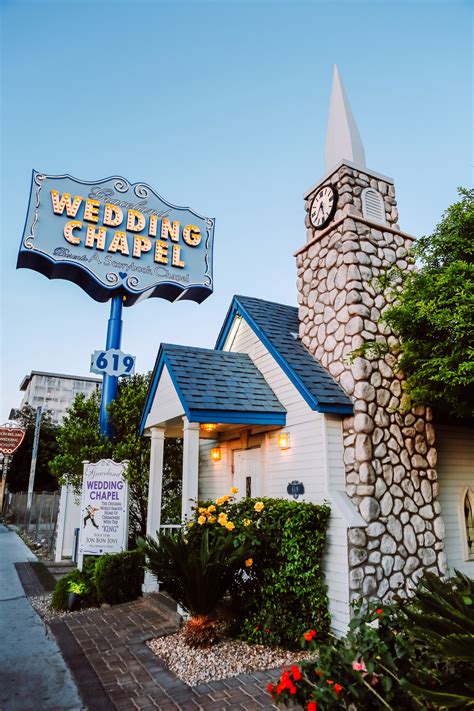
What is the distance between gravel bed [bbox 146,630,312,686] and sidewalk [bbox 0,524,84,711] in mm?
1079

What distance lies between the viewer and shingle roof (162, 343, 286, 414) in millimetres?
6965

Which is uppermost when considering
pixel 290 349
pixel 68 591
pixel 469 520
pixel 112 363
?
pixel 112 363

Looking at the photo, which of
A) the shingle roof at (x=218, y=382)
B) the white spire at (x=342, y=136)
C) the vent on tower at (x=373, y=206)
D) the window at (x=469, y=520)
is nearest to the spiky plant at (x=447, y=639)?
the shingle roof at (x=218, y=382)

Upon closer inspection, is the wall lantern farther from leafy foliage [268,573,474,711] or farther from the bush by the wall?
leafy foliage [268,573,474,711]

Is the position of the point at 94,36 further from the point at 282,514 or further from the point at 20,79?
the point at 282,514

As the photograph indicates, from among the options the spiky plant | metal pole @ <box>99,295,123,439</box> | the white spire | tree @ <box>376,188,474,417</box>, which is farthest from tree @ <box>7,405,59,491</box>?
the spiky plant

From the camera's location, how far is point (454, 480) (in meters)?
8.07

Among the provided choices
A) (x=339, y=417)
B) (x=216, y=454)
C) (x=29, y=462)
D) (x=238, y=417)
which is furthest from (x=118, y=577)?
(x=29, y=462)

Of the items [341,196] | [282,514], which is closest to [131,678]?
[282,514]

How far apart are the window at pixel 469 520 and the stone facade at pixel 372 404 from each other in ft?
4.44

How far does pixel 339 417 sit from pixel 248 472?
2.46m

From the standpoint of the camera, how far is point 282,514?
576 centimetres

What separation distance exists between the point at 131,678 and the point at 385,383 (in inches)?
208

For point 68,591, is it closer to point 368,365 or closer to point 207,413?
point 207,413
